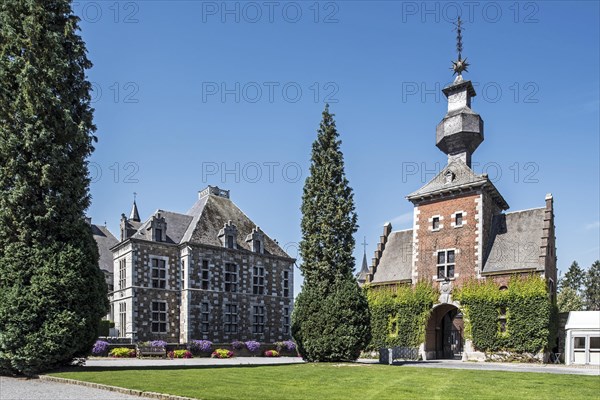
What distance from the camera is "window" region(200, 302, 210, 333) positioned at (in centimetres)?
3959

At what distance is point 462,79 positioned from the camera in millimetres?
40906

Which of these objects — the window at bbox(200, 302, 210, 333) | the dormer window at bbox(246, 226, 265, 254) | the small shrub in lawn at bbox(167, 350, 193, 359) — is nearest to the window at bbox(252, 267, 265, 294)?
the dormer window at bbox(246, 226, 265, 254)

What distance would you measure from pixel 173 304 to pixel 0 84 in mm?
24962

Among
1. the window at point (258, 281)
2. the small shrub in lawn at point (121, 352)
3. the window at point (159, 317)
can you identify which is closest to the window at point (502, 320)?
the window at point (258, 281)

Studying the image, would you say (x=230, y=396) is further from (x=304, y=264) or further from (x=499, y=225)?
(x=499, y=225)

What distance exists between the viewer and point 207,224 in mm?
42781

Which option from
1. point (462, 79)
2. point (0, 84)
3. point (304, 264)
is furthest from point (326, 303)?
point (462, 79)

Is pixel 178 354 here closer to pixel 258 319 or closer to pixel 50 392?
pixel 258 319

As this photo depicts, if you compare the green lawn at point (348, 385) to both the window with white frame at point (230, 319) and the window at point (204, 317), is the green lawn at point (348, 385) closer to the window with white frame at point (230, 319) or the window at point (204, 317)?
the window at point (204, 317)

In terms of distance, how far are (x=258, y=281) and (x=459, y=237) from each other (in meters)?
18.0

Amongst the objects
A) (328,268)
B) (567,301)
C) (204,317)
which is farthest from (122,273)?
(567,301)

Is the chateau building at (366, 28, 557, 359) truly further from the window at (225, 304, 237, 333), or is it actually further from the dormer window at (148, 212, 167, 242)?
the dormer window at (148, 212, 167, 242)

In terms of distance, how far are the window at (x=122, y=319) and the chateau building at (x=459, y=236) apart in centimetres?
1968

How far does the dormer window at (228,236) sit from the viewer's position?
138 ft
